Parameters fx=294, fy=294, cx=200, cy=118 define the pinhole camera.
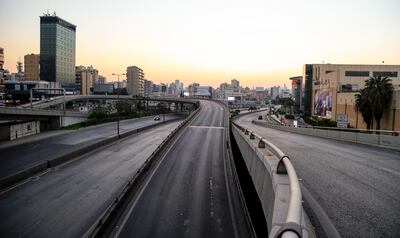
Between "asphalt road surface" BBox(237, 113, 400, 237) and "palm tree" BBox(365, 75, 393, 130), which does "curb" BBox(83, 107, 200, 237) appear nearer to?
"asphalt road surface" BBox(237, 113, 400, 237)

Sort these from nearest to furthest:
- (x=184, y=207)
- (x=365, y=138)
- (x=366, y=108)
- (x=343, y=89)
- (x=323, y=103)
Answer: (x=184, y=207), (x=365, y=138), (x=366, y=108), (x=343, y=89), (x=323, y=103)

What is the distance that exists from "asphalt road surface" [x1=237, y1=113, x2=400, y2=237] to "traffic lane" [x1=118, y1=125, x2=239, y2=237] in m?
4.67

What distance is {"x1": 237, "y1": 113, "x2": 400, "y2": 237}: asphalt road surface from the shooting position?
7.12 meters

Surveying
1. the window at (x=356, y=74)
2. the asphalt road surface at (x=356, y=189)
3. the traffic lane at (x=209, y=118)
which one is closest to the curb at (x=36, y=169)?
the asphalt road surface at (x=356, y=189)

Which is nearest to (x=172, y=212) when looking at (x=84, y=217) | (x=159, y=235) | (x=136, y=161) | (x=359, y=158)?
(x=159, y=235)

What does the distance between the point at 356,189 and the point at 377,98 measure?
124 ft

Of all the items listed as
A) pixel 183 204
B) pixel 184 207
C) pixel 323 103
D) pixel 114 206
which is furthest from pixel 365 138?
pixel 323 103

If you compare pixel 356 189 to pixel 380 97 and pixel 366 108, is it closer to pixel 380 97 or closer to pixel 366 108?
pixel 380 97

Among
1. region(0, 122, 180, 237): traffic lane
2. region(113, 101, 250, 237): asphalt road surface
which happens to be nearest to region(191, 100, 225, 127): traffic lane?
region(0, 122, 180, 237): traffic lane

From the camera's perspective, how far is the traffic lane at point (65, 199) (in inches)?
544

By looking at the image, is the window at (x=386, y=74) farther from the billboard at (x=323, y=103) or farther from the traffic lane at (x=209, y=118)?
the traffic lane at (x=209, y=118)

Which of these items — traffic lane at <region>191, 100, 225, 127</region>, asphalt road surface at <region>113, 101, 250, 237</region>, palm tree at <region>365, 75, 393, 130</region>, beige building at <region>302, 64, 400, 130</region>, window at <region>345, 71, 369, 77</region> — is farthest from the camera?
window at <region>345, 71, 369, 77</region>

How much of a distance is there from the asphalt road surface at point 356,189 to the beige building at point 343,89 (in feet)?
95.3

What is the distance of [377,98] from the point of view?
41.8 meters
